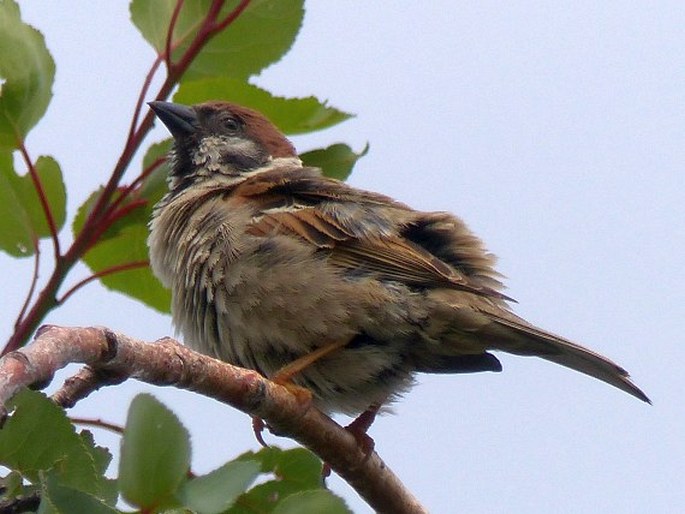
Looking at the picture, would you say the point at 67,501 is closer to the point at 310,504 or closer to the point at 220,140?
the point at 310,504

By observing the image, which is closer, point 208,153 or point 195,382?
point 195,382

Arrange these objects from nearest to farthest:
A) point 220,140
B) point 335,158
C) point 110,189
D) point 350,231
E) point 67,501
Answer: point 67,501
point 110,189
point 335,158
point 350,231
point 220,140

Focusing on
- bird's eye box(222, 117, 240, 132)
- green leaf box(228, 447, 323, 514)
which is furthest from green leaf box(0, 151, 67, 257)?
bird's eye box(222, 117, 240, 132)

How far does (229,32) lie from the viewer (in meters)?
Result: 3.49

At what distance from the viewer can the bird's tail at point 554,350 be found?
4.01 metres

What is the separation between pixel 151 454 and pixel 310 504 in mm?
307

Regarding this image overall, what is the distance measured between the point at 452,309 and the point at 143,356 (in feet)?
5.79

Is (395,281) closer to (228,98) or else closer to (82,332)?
(228,98)

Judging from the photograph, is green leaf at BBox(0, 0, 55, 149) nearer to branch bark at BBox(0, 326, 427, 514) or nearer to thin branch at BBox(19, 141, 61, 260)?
thin branch at BBox(19, 141, 61, 260)

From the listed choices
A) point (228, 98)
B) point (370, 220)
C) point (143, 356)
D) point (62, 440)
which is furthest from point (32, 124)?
point (370, 220)

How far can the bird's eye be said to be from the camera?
18.0 feet

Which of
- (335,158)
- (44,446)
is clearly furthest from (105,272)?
(44,446)

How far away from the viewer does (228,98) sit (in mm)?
3482

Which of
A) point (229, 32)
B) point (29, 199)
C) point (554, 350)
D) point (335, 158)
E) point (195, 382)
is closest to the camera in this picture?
point (195, 382)
